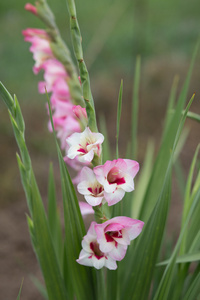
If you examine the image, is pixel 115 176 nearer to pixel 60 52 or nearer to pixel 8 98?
pixel 8 98

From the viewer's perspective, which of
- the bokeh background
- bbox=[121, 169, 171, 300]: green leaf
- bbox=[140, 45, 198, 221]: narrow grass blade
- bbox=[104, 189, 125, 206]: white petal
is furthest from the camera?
the bokeh background

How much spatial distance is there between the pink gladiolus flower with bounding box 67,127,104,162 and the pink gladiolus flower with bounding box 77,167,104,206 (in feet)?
0.08

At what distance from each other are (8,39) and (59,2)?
895mm

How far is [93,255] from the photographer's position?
26.7 inches

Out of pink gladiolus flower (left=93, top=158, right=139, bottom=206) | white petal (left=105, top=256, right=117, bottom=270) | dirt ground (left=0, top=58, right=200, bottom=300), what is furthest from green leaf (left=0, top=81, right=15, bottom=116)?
dirt ground (left=0, top=58, right=200, bottom=300)

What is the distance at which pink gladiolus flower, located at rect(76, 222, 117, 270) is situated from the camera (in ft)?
2.19

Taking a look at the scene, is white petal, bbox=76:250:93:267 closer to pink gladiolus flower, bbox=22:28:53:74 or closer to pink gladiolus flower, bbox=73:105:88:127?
pink gladiolus flower, bbox=73:105:88:127

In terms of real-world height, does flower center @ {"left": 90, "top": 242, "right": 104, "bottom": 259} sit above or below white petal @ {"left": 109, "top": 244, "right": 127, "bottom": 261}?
below

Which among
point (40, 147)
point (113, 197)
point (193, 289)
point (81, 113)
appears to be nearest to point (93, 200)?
point (113, 197)

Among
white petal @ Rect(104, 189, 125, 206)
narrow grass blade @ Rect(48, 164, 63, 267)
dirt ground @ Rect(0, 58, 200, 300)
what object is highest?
white petal @ Rect(104, 189, 125, 206)

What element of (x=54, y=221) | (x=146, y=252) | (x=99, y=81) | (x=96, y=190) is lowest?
(x=99, y=81)

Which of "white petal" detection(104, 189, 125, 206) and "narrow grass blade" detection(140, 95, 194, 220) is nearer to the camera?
"white petal" detection(104, 189, 125, 206)

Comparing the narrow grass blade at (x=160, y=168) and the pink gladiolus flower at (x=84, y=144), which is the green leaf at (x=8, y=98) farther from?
the narrow grass blade at (x=160, y=168)

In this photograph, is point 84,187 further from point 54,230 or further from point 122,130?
point 122,130
